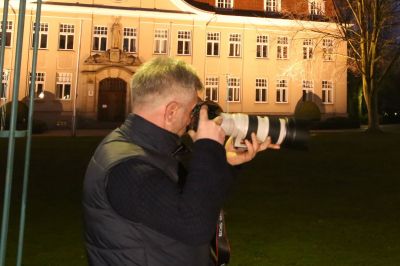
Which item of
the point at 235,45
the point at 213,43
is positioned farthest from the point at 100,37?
the point at 235,45

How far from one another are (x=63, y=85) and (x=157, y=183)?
115 feet

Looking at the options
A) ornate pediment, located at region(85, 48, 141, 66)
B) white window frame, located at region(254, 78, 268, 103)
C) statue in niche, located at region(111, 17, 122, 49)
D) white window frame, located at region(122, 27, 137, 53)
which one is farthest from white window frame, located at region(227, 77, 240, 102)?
statue in niche, located at region(111, 17, 122, 49)

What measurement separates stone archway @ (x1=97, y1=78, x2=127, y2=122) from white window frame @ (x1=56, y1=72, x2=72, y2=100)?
7.68 feet

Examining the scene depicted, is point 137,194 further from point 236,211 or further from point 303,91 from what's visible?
point 303,91

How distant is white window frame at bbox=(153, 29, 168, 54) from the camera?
36.4 meters

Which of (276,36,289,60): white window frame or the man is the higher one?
(276,36,289,60): white window frame

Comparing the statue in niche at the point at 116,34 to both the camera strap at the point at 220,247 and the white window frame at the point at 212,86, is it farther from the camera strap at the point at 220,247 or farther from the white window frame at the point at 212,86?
the camera strap at the point at 220,247

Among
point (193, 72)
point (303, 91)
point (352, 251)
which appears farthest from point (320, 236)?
point (303, 91)

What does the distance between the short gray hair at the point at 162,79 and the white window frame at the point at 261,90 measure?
37.1m

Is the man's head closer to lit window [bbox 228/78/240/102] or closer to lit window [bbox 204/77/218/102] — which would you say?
lit window [bbox 204/77/218/102]

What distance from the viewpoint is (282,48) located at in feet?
130

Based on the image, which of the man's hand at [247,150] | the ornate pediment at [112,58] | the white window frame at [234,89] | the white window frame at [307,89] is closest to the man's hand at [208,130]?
the man's hand at [247,150]

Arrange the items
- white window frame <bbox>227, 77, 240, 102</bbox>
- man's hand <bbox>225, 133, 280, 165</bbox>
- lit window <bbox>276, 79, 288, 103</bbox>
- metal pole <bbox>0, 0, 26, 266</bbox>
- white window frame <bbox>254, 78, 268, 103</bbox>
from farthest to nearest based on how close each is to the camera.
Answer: lit window <bbox>276, 79, 288, 103</bbox> < white window frame <bbox>254, 78, 268, 103</bbox> < white window frame <bbox>227, 77, 240, 102</bbox> < metal pole <bbox>0, 0, 26, 266</bbox> < man's hand <bbox>225, 133, 280, 165</bbox>

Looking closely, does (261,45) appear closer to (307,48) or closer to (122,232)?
(307,48)
